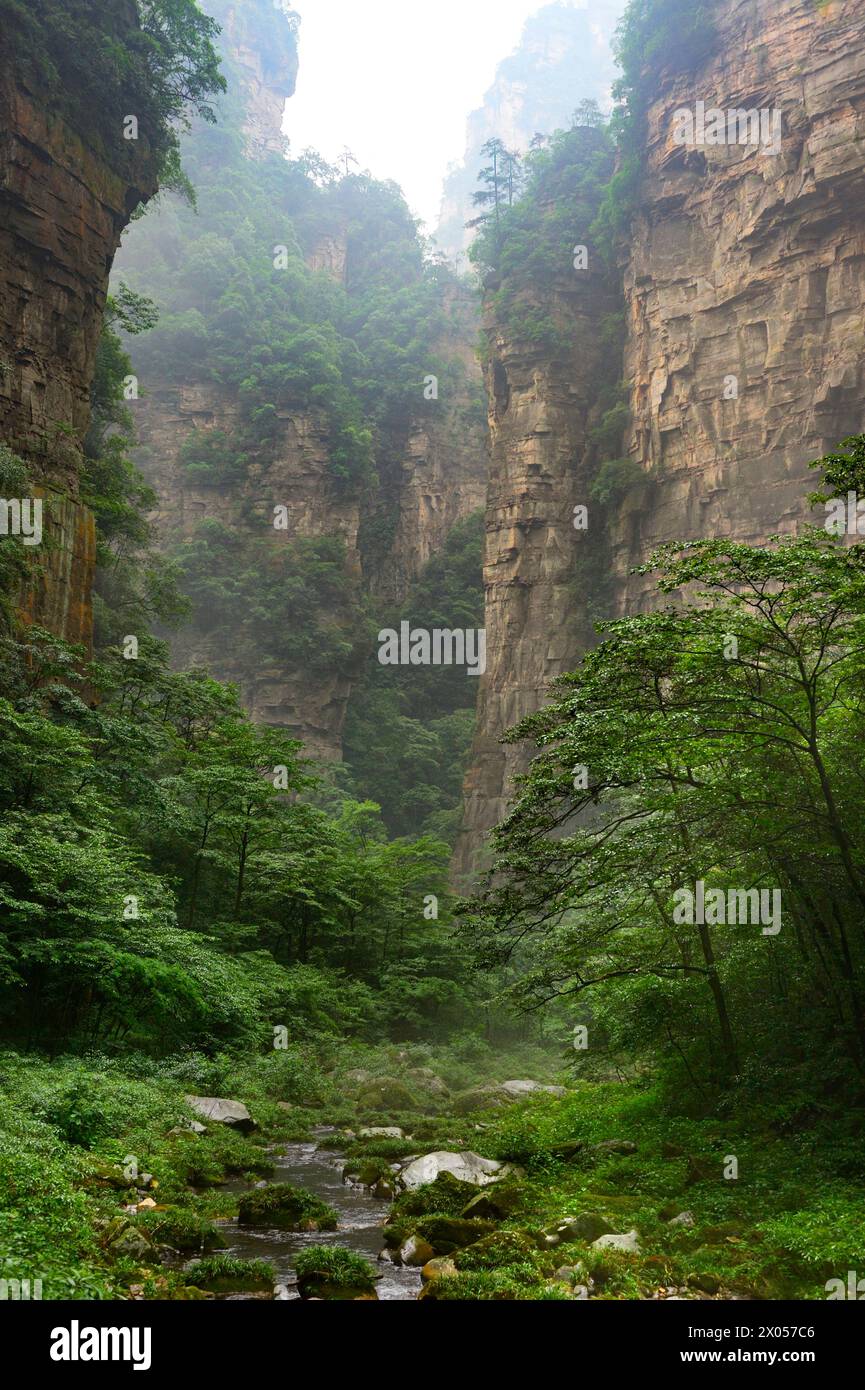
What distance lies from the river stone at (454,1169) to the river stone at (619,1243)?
9.48ft

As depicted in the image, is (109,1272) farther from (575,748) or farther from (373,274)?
(373,274)

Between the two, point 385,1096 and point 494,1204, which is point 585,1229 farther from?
point 385,1096

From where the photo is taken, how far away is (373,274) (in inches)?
2721

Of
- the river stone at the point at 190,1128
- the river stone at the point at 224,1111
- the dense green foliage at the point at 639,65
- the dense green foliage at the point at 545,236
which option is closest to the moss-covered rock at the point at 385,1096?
the river stone at the point at 224,1111

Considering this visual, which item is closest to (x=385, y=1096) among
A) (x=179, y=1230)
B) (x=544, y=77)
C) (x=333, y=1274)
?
(x=179, y=1230)

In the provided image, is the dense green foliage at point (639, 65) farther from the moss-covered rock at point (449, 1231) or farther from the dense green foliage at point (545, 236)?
the moss-covered rock at point (449, 1231)

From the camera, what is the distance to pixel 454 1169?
412 inches

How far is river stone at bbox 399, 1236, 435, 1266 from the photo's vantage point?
301 inches

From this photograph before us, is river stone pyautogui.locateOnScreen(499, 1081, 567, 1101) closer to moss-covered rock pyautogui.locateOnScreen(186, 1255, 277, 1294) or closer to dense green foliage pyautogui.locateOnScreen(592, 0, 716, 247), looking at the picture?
moss-covered rock pyautogui.locateOnScreen(186, 1255, 277, 1294)

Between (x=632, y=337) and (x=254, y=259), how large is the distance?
3142 cm

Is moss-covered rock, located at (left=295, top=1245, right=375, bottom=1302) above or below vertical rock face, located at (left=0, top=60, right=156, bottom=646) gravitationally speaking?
below
